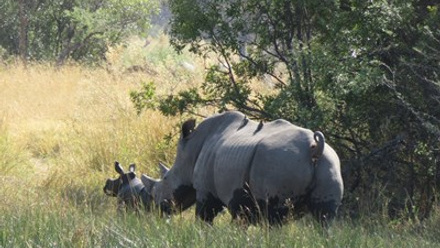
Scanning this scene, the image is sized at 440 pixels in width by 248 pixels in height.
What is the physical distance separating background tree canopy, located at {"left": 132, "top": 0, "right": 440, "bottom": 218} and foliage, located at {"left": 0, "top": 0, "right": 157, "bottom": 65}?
1574cm

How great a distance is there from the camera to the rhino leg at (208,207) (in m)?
8.77

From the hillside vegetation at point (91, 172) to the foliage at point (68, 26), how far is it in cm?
258

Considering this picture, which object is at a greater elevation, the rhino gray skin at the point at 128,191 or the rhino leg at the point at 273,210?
the rhino leg at the point at 273,210

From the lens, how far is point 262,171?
782cm

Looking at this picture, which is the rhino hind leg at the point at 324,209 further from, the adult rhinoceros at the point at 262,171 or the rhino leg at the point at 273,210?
the rhino leg at the point at 273,210

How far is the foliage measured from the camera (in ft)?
90.0

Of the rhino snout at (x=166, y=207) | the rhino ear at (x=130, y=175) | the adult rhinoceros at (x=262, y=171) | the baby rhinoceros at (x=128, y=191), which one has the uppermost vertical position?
the adult rhinoceros at (x=262, y=171)

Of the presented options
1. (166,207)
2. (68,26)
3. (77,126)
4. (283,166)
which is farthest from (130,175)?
(68,26)

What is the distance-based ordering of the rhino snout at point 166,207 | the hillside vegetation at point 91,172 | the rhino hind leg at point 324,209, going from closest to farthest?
the hillside vegetation at point 91,172
the rhino hind leg at point 324,209
the rhino snout at point 166,207

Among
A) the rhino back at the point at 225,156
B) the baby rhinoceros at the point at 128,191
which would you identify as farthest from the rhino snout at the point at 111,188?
the rhino back at the point at 225,156

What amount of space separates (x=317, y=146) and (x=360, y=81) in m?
2.27

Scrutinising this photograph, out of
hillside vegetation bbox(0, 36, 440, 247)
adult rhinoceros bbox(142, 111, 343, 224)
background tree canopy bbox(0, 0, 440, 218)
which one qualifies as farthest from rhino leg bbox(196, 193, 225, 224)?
background tree canopy bbox(0, 0, 440, 218)

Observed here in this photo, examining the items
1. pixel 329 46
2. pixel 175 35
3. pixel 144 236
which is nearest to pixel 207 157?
pixel 144 236

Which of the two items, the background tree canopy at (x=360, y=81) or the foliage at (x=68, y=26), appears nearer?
the background tree canopy at (x=360, y=81)
